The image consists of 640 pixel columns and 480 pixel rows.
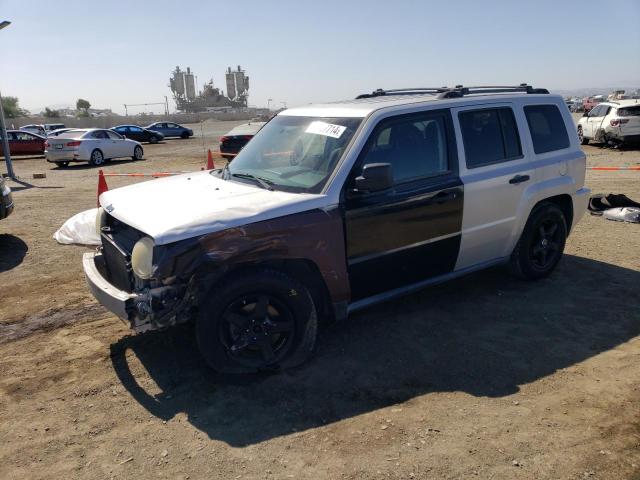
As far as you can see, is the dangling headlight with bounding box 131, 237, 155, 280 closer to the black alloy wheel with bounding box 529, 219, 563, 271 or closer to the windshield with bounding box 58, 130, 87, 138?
the black alloy wheel with bounding box 529, 219, 563, 271

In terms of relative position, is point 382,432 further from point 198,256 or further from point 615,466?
point 198,256

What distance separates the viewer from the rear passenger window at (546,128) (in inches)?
208

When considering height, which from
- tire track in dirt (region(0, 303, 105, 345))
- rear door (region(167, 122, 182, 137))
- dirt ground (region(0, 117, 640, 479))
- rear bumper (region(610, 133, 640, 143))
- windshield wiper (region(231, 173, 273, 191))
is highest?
rear door (region(167, 122, 182, 137))

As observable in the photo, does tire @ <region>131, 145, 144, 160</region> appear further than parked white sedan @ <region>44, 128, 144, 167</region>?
Yes

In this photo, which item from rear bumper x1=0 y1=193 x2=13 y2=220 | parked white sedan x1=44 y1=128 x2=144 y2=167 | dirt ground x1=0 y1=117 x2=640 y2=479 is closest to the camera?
dirt ground x1=0 y1=117 x2=640 y2=479

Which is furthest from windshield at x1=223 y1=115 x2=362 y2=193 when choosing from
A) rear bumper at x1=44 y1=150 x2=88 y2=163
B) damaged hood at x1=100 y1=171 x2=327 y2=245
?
rear bumper at x1=44 y1=150 x2=88 y2=163


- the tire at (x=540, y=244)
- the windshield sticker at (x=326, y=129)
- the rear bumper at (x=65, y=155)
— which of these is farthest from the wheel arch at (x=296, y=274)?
the rear bumper at (x=65, y=155)

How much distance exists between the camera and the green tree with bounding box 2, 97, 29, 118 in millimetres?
78938

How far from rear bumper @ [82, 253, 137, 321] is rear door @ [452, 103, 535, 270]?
2.86 metres

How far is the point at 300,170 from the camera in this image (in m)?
4.21

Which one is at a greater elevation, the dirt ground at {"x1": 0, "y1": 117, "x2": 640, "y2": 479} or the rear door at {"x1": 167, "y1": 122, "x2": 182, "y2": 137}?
the rear door at {"x1": 167, "y1": 122, "x2": 182, "y2": 137}

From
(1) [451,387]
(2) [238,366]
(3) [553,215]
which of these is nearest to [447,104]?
(3) [553,215]

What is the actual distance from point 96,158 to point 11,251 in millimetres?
14476

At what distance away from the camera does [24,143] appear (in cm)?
2589
